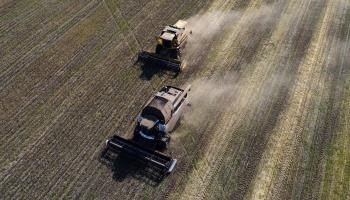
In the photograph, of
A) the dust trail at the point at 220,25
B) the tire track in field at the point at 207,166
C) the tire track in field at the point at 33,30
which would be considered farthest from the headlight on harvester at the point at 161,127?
the tire track in field at the point at 33,30

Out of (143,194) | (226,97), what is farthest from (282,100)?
(143,194)

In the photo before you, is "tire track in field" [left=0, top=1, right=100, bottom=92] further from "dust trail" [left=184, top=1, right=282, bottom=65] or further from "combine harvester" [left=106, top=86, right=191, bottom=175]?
"combine harvester" [left=106, top=86, right=191, bottom=175]

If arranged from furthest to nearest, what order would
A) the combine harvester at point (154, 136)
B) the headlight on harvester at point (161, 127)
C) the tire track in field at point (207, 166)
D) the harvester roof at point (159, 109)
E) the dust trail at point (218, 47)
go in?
the dust trail at point (218, 47) → the headlight on harvester at point (161, 127) → the harvester roof at point (159, 109) → the combine harvester at point (154, 136) → the tire track in field at point (207, 166)

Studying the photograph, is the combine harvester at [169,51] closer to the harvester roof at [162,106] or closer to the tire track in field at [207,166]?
the harvester roof at [162,106]

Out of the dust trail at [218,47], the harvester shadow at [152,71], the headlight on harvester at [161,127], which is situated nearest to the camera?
the headlight on harvester at [161,127]

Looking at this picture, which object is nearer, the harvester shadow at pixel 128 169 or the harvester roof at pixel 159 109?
the harvester shadow at pixel 128 169

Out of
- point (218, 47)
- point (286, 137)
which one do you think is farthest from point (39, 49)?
point (286, 137)

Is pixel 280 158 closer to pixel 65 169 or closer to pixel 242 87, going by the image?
pixel 242 87
